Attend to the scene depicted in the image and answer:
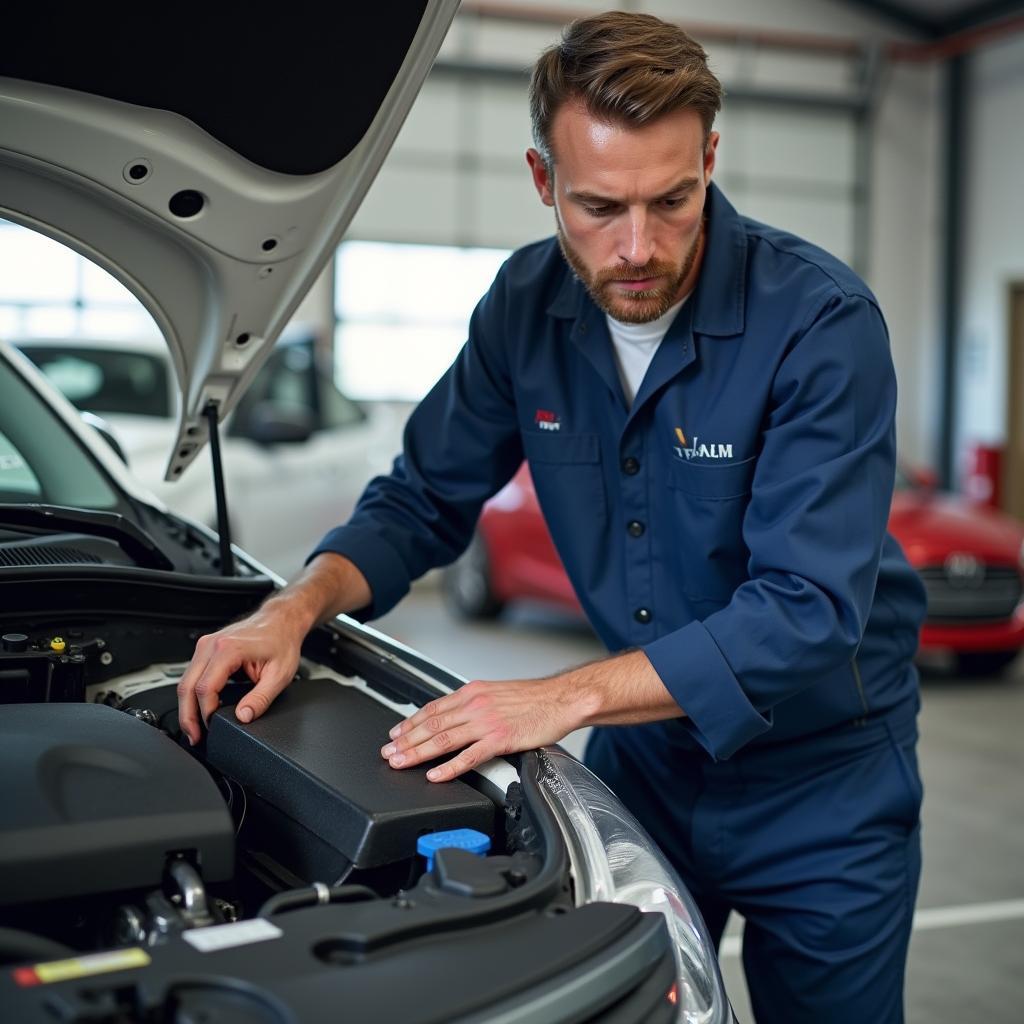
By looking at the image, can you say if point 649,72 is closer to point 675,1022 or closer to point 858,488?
point 858,488

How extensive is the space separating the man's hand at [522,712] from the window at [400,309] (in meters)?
7.97

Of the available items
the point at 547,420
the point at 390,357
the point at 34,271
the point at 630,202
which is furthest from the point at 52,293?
the point at 630,202

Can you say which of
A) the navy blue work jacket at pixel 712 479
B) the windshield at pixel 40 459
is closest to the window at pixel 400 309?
the windshield at pixel 40 459

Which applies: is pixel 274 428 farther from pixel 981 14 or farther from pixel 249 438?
pixel 981 14

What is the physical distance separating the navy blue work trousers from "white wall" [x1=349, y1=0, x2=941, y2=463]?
25.6ft

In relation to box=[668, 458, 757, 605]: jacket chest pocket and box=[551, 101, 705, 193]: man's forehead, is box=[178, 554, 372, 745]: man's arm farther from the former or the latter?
box=[551, 101, 705, 193]: man's forehead

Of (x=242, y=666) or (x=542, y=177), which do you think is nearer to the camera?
(x=242, y=666)

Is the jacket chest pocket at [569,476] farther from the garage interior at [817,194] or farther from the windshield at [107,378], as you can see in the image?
the garage interior at [817,194]

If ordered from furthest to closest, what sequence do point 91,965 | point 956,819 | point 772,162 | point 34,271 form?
point 772,162
point 34,271
point 956,819
point 91,965

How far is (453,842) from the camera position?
46.6 inches

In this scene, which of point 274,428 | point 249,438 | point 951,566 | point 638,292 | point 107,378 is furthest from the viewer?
point 951,566

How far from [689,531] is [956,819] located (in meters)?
2.63

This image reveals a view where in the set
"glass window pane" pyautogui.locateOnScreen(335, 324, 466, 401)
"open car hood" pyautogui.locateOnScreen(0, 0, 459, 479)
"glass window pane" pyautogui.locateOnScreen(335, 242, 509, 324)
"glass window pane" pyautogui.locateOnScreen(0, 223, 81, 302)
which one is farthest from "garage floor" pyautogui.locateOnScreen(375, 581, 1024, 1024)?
"glass window pane" pyautogui.locateOnScreen(0, 223, 81, 302)

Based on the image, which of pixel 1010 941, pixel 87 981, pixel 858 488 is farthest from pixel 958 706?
pixel 87 981
